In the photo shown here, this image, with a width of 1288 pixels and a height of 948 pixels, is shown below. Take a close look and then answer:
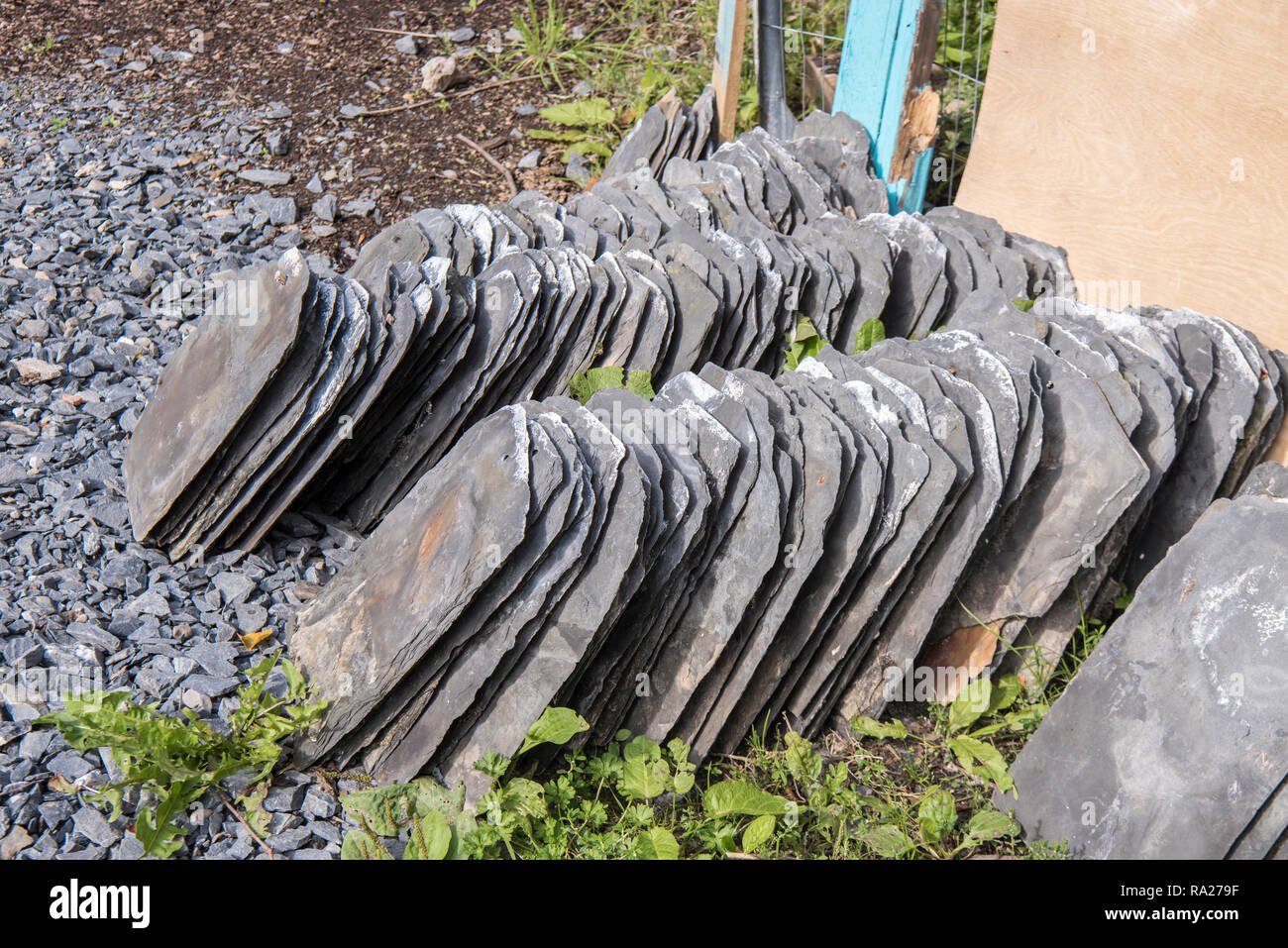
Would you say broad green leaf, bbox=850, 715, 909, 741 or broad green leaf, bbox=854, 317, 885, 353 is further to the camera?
broad green leaf, bbox=854, 317, 885, 353

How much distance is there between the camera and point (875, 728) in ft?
10.5

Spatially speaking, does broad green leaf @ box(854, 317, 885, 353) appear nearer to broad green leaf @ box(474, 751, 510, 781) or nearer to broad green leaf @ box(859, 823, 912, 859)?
broad green leaf @ box(859, 823, 912, 859)

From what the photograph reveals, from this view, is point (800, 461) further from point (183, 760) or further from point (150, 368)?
point (150, 368)

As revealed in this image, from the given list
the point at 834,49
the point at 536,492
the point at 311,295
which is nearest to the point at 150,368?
the point at 311,295

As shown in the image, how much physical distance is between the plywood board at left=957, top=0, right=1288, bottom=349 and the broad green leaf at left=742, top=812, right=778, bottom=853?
284 cm

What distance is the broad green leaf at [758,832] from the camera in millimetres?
2730

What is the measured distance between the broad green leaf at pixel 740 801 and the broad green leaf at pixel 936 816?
0.38m

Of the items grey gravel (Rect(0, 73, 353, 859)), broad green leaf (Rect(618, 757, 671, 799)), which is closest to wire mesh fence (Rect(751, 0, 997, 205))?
grey gravel (Rect(0, 73, 353, 859))

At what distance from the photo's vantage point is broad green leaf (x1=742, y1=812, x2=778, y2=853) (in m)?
2.73

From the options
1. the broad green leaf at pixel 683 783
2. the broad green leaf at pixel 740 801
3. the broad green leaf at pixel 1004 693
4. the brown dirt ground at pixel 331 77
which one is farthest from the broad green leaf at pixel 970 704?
the brown dirt ground at pixel 331 77

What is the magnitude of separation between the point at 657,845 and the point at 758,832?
0.27 metres

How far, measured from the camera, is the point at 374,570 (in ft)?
9.68
